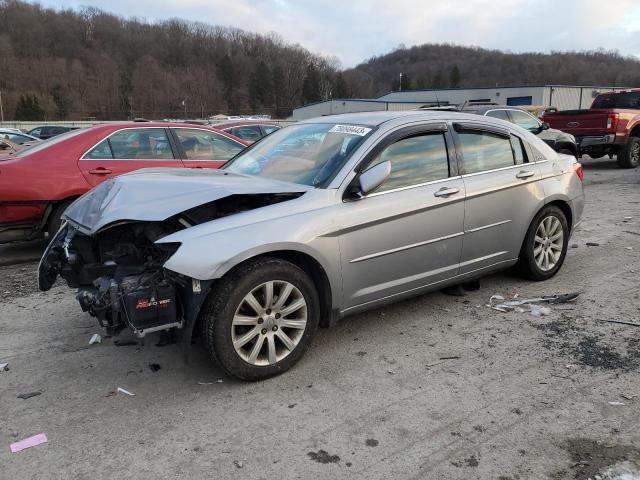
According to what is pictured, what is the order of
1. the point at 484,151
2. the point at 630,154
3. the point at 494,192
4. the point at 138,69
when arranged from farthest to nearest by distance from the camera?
the point at 138,69 < the point at 630,154 < the point at 484,151 < the point at 494,192

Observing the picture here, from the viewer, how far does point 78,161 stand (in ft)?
20.2

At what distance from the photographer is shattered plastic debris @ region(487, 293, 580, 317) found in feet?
14.8

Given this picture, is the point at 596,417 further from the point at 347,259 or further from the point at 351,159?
the point at 351,159

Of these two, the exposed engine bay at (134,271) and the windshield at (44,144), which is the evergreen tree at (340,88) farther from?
the exposed engine bay at (134,271)

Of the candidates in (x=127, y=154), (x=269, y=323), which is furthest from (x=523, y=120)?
(x=269, y=323)

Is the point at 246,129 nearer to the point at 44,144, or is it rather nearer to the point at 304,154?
the point at 44,144

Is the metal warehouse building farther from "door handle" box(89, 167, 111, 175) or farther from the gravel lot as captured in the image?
the gravel lot

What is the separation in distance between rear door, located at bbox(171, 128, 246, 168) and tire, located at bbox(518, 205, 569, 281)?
148 inches

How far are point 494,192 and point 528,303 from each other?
1043 mm

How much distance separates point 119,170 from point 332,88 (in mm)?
123815

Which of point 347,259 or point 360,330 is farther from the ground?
point 347,259

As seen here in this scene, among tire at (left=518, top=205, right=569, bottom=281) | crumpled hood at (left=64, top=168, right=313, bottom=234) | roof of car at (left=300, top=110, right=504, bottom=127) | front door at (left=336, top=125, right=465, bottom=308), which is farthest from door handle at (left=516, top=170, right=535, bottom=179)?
crumpled hood at (left=64, top=168, right=313, bottom=234)

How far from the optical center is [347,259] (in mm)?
3615

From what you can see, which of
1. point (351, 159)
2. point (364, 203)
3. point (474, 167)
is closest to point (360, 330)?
point (364, 203)
